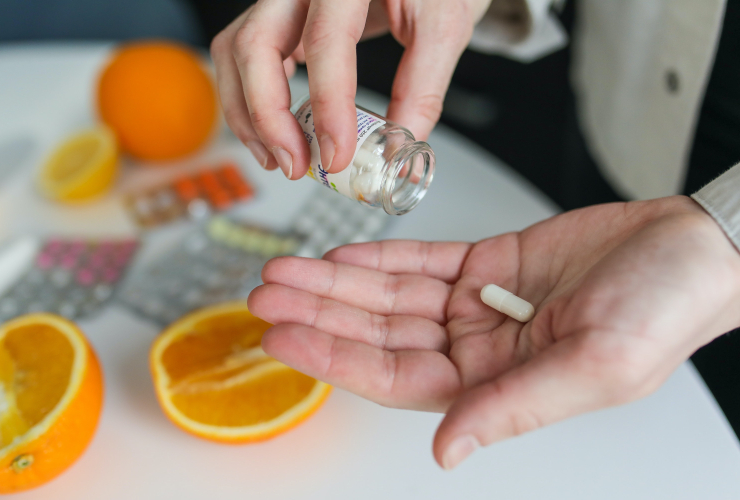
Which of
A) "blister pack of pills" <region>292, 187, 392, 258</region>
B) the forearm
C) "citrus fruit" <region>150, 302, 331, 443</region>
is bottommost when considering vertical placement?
"blister pack of pills" <region>292, 187, 392, 258</region>

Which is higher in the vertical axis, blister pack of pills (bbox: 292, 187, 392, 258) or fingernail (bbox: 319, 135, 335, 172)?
fingernail (bbox: 319, 135, 335, 172)

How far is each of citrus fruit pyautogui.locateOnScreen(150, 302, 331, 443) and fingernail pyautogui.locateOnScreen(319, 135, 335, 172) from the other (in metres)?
0.24

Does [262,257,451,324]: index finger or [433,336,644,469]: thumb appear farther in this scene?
[262,257,451,324]: index finger

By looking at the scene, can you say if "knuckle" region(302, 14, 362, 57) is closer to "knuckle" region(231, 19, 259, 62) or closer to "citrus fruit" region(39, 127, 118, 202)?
"knuckle" region(231, 19, 259, 62)

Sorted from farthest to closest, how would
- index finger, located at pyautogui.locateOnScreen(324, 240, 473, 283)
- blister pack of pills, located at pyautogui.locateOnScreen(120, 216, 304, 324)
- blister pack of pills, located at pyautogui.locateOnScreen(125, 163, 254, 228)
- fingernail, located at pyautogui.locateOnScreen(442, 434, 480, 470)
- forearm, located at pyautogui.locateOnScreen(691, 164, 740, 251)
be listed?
blister pack of pills, located at pyautogui.locateOnScreen(125, 163, 254, 228) → blister pack of pills, located at pyautogui.locateOnScreen(120, 216, 304, 324) → index finger, located at pyautogui.locateOnScreen(324, 240, 473, 283) → forearm, located at pyautogui.locateOnScreen(691, 164, 740, 251) → fingernail, located at pyautogui.locateOnScreen(442, 434, 480, 470)

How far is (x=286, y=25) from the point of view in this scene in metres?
0.63

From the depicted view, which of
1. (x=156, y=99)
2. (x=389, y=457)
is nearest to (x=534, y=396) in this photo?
(x=389, y=457)

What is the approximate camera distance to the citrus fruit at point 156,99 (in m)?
0.95

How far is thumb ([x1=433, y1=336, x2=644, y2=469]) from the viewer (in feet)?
1.34

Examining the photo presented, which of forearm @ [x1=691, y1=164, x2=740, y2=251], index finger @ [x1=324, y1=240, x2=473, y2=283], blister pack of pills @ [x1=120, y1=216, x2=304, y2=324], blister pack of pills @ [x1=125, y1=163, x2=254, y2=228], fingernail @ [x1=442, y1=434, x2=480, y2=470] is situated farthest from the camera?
blister pack of pills @ [x1=125, y1=163, x2=254, y2=228]

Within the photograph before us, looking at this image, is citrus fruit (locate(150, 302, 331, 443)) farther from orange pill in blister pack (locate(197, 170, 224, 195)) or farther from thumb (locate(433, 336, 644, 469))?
orange pill in blister pack (locate(197, 170, 224, 195))


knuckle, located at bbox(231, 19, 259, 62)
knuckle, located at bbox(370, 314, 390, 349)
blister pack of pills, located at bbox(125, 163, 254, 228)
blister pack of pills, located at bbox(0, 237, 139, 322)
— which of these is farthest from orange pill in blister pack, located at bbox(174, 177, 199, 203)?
knuckle, located at bbox(370, 314, 390, 349)

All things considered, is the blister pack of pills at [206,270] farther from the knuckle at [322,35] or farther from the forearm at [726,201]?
the forearm at [726,201]

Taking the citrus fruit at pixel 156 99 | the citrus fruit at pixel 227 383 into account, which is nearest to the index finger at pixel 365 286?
the citrus fruit at pixel 227 383
